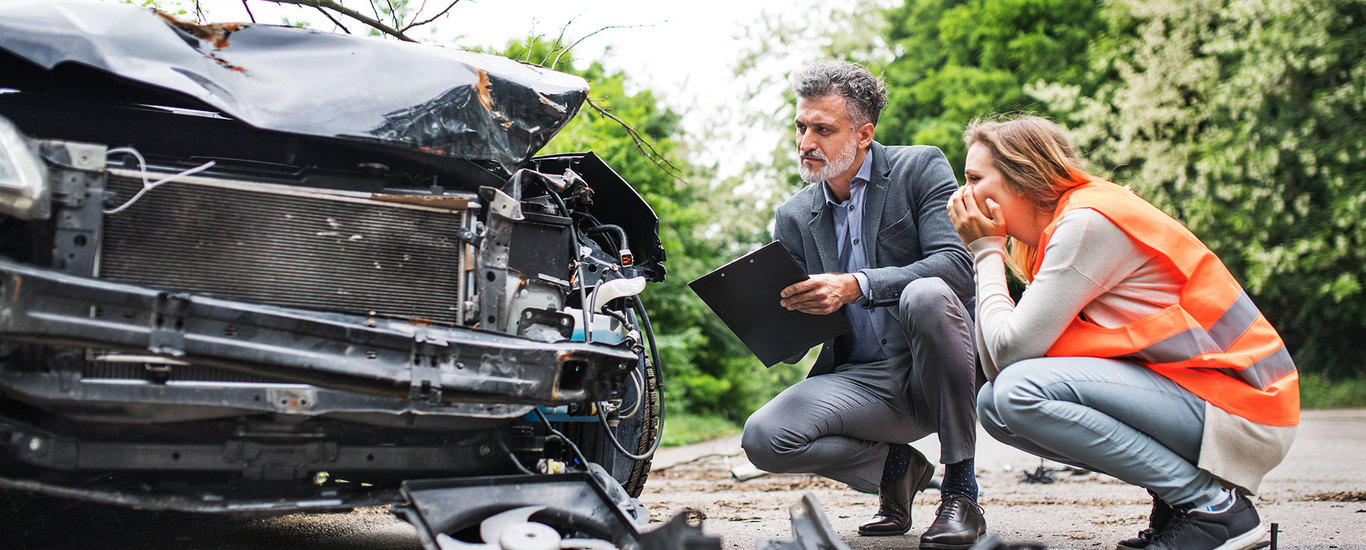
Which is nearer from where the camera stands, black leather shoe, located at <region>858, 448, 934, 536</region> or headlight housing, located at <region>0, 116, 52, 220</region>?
headlight housing, located at <region>0, 116, 52, 220</region>

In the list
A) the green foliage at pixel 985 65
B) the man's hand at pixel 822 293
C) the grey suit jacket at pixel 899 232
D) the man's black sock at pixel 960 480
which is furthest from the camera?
the green foliage at pixel 985 65

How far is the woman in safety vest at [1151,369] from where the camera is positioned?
2705mm

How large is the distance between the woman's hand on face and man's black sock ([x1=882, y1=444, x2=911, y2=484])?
1.04m

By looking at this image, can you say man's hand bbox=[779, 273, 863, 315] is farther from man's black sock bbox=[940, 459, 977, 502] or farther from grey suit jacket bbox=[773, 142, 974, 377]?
man's black sock bbox=[940, 459, 977, 502]

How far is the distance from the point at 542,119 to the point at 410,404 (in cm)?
98

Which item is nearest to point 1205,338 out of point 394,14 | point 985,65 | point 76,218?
point 76,218

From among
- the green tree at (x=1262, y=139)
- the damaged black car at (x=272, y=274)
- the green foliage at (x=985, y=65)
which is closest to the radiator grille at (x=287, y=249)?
the damaged black car at (x=272, y=274)

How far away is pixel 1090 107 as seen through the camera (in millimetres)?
16406

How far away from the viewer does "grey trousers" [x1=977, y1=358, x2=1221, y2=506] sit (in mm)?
2742

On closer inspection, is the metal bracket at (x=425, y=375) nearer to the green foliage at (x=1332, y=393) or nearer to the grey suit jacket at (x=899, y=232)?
the grey suit jacket at (x=899, y=232)

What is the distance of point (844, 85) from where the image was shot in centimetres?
402

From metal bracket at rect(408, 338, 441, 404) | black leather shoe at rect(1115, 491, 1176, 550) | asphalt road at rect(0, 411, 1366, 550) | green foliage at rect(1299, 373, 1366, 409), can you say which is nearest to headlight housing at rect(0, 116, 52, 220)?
metal bracket at rect(408, 338, 441, 404)

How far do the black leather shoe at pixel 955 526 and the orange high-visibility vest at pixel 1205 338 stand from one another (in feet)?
2.74

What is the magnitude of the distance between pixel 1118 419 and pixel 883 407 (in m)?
1.03
